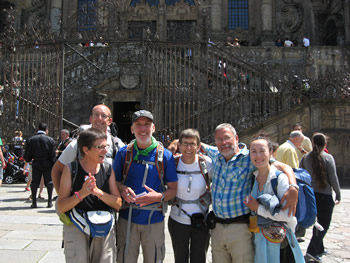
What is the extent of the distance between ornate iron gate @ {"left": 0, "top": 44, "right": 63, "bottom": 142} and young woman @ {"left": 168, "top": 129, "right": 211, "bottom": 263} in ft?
34.6

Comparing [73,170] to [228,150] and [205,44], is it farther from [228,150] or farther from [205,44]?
[205,44]

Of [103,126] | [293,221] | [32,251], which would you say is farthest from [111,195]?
[32,251]

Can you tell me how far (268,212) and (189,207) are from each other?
863mm

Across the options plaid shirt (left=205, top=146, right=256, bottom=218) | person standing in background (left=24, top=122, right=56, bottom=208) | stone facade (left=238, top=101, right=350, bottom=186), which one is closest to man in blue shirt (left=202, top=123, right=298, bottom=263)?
plaid shirt (left=205, top=146, right=256, bottom=218)

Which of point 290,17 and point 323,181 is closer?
point 323,181

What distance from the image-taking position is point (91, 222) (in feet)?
10.1

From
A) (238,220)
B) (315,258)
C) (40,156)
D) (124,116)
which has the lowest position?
(315,258)

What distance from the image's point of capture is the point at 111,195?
3172mm

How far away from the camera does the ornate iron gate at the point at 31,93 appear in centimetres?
1335

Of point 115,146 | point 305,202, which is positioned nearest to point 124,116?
point 115,146

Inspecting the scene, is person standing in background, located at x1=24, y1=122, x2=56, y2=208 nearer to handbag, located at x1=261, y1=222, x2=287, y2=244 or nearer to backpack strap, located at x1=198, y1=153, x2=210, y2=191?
backpack strap, located at x1=198, y1=153, x2=210, y2=191

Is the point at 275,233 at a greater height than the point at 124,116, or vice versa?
the point at 124,116

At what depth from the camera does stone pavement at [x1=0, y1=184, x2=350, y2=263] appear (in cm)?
476

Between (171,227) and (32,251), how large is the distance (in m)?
2.45
